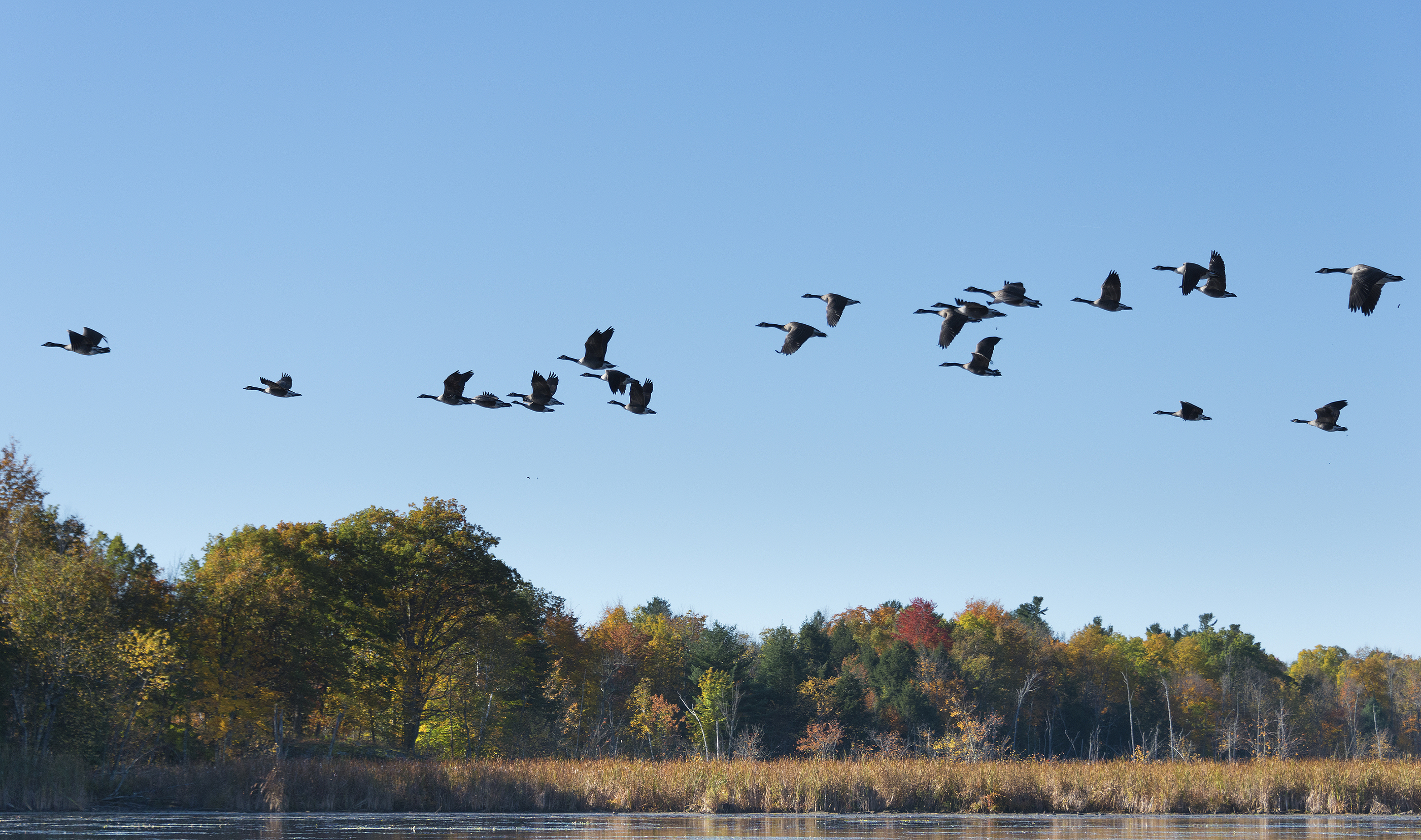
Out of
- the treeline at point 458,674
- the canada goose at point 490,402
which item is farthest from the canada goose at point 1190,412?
the treeline at point 458,674

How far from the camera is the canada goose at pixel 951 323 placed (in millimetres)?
24312

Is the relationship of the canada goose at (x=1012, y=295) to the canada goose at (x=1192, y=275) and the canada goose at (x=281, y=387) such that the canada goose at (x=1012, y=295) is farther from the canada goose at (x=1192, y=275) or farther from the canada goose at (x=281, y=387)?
the canada goose at (x=281, y=387)

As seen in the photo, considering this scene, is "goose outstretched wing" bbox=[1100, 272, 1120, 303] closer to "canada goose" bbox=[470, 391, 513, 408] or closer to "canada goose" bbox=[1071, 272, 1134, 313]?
"canada goose" bbox=[1071, 272, 1134, 313]

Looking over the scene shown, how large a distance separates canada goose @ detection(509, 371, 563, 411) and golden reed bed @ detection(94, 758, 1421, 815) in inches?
826

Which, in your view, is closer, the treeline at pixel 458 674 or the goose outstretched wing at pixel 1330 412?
the goose outstretched wing at pixel 1330 412

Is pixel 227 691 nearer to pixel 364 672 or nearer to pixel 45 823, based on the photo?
pixel 364 672

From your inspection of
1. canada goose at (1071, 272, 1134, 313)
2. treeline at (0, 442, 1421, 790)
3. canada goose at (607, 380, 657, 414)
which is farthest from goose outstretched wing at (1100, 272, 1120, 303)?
treeline at (0, 442, 1421, 790)

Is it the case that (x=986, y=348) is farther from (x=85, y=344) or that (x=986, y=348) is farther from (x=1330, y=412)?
(x=85, y=344)

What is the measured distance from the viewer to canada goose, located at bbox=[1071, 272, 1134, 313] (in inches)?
953

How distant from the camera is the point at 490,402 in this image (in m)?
26.3

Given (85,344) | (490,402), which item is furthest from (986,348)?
(85,344)

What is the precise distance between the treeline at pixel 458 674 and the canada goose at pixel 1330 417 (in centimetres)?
2847

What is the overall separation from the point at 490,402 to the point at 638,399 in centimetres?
295

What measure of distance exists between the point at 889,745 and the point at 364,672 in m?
36.4
